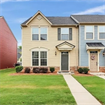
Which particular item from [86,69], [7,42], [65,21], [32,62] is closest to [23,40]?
[32,62]

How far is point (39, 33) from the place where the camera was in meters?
17.1

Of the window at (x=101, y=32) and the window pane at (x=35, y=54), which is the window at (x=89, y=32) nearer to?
the window at (x=101, y=32)

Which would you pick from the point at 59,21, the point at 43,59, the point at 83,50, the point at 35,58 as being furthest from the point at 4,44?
the point at 83,50

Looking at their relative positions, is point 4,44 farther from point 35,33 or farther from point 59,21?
point 59,21

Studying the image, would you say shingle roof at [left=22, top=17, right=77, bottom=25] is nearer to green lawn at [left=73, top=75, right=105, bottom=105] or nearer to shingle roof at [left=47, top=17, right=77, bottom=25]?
shingle roof at [left=47, top=17, right=77, bottom=25]

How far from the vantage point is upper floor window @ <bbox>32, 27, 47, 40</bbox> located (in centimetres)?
1708

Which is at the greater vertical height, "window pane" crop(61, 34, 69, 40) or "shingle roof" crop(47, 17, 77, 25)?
"shingle roof" crop(47, 17, 77, 25)

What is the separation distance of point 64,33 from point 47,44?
2.65m

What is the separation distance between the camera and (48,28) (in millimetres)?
17094

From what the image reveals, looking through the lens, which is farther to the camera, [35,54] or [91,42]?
[35,54]

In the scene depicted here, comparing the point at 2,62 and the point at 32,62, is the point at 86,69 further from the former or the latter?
the point at 2,62

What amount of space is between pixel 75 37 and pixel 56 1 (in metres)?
5.28

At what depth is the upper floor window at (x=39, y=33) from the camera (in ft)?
56.0

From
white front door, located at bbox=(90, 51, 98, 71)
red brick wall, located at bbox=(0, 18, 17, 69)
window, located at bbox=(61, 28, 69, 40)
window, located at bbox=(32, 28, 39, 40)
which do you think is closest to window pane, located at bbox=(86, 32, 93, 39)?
white front door, located at bbox=(90, 51, 98, 71)
